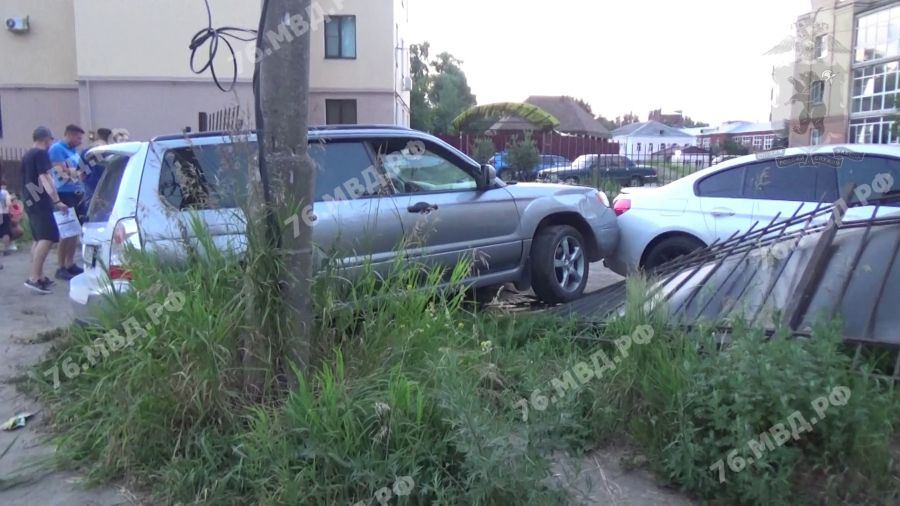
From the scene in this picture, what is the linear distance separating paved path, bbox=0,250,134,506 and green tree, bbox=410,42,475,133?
3687cm

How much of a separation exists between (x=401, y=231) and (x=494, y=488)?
118 inches

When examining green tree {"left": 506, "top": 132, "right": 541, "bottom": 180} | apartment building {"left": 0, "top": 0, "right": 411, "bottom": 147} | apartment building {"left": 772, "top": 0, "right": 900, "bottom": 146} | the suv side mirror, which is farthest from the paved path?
apartment building {"left": 772, "top": 0, "right": 900, "bottom": 146}

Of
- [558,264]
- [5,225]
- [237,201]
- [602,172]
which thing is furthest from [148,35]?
[237,201]

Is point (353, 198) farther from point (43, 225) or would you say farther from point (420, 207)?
point (43, 225)

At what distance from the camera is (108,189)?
543 centimetres

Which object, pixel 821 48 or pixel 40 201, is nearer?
pixel 40 201

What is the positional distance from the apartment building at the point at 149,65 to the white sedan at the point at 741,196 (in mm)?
14781

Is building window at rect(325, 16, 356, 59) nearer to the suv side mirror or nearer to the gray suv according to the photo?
the gray suv

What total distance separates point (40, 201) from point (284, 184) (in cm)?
593

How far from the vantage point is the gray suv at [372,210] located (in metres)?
4.17

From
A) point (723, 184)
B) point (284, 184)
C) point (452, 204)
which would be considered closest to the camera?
point (284, 184)

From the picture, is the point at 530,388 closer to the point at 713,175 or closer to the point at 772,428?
the point at 772,428

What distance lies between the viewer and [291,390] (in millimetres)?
3572

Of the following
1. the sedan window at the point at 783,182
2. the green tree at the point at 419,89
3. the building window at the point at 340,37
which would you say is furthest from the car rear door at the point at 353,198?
the green tree at the point at 419,89
